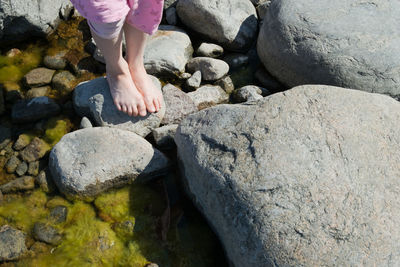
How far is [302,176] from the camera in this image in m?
1.99

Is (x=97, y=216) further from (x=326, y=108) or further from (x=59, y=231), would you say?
(x=326, y=108)

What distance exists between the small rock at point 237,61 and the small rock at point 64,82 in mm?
1349

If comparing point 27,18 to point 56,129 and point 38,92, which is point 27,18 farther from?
point 56,129

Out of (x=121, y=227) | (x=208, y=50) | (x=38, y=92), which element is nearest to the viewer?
(x=121, y=227)

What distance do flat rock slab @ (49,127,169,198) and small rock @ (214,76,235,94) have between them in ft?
3.10

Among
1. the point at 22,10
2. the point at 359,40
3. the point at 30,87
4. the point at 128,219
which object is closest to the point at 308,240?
the point at 128,219

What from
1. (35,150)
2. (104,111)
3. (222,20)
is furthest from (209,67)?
(35,150)

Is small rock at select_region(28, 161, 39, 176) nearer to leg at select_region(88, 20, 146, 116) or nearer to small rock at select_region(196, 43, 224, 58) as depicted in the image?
leg at select_region(88, 20, 146, 116)

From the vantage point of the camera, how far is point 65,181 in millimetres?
2461

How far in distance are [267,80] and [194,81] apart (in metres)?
0.64

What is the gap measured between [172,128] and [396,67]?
1724 mm

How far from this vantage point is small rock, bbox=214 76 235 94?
3.27 meters

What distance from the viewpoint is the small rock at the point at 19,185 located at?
255cm

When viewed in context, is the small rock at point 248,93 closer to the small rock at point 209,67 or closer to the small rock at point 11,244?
the small rock at point 209,67
